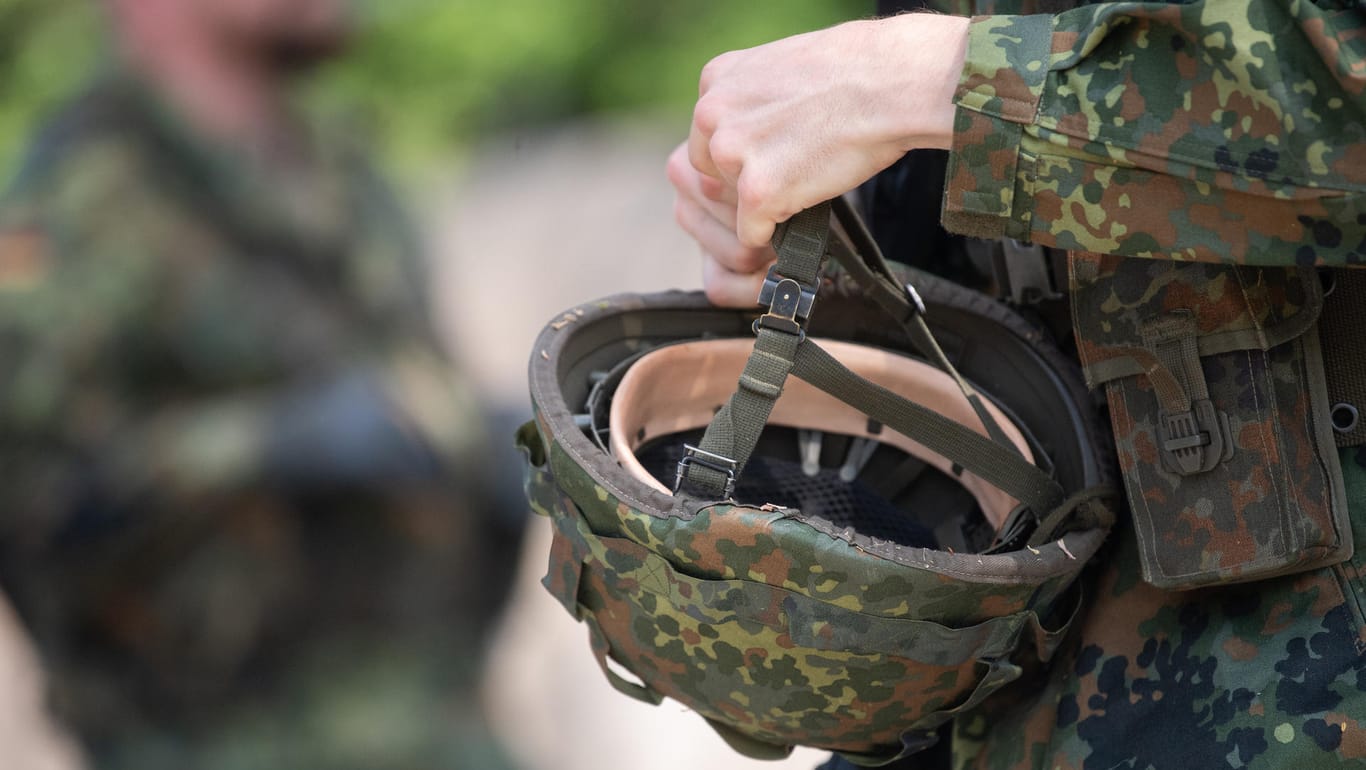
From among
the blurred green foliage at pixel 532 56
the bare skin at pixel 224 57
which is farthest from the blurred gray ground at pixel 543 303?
the bare skin at pixel 224 57

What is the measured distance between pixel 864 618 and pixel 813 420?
0.45m

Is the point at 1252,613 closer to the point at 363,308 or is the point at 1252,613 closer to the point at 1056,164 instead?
the point at 1056,164

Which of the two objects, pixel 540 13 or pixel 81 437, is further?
pixel 540 13

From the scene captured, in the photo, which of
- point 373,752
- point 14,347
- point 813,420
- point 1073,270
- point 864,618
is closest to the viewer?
point 864,618

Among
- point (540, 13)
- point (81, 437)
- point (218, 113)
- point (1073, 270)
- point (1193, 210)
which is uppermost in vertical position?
point (1193, 210)

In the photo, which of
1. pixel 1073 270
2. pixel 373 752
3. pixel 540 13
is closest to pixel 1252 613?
pixel 1073 270

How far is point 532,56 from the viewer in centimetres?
696

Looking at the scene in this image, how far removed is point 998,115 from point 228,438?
329cm

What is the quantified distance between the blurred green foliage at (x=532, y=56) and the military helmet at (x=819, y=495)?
5.33 meters

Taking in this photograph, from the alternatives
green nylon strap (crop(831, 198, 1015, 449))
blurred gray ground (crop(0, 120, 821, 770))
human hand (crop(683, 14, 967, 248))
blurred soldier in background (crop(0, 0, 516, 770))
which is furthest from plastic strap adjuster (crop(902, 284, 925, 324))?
blurred soldier in background (crop(0, 0, 516, 770))

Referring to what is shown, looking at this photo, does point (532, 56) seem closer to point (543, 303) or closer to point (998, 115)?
point (543, 303)

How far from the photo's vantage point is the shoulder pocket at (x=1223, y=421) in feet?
3.76

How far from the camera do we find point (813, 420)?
157 centimetres

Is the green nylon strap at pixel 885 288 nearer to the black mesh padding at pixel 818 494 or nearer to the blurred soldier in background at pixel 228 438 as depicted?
the black mesh padding at pixel 818 494
